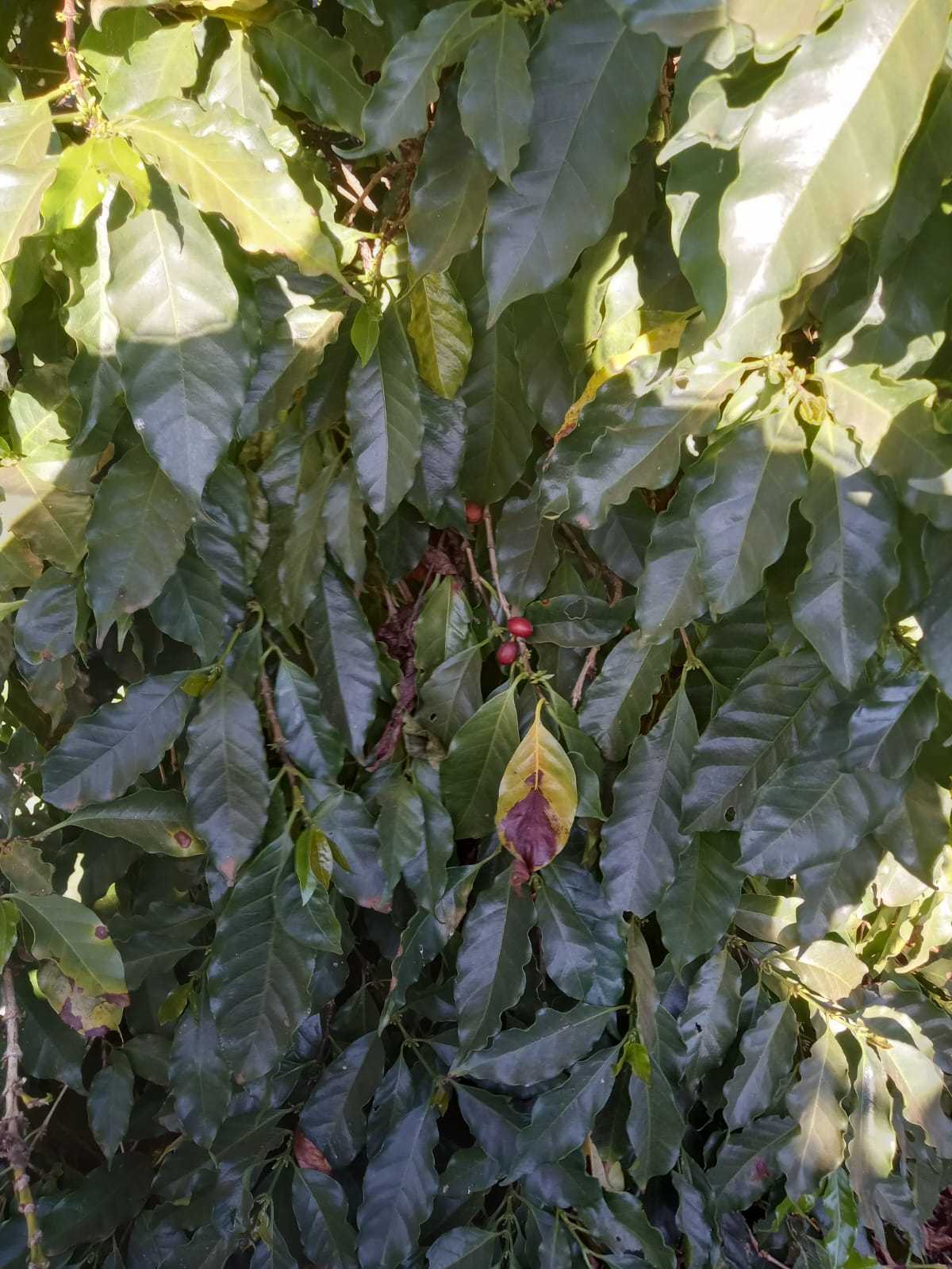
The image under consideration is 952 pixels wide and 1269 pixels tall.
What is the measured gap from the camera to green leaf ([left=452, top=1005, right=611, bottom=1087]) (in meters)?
0.89

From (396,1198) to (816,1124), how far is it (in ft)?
1.43

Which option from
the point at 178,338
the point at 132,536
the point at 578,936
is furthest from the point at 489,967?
the point at 178,338

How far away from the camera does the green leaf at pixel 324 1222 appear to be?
3.09ft

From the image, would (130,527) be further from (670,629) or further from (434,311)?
(670,629)

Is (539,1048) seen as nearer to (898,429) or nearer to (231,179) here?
(898,429)

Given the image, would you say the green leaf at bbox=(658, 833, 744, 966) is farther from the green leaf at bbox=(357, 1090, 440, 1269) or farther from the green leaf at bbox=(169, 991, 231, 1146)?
the green leaf at bbox=(169, 991, 231, 1146)

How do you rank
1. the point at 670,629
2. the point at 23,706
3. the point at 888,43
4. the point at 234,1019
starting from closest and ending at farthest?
the point at 888,43, the point at 670,629, the point at 234,1019, the point at 23,706

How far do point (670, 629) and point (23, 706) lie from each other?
729 mm

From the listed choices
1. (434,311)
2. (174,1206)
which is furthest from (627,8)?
(174,1206)

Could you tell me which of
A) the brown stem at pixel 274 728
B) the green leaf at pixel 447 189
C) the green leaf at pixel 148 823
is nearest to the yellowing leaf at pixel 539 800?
the brown stem at pixel 274 728

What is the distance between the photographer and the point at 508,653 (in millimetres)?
840

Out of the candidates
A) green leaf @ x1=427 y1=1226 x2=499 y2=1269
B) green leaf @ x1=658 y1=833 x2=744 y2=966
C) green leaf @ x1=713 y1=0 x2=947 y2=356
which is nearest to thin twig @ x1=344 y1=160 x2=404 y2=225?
green leaf @ x1=713 y1=0 x2=947 y2=356

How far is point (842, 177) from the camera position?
415 millimetres

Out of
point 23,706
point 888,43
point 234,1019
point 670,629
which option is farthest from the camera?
point 23,706
